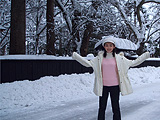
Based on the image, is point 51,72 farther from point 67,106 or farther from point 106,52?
point 106,52

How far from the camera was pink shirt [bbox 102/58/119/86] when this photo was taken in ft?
11.2

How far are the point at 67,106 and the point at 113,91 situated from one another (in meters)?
2.08

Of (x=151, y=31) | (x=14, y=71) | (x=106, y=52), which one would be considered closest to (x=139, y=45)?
(x=151, y=31)

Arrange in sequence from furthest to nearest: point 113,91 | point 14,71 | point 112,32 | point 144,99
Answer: point 112,32 → point 14,71 → point 144,99 → point 113,91

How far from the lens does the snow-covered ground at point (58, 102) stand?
4.33 metres

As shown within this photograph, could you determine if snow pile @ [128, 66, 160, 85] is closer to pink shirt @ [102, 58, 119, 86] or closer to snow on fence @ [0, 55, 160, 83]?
snow on fence @ [0, 55, 160, 83]

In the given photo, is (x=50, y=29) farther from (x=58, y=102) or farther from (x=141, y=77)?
(x=58, y=102)

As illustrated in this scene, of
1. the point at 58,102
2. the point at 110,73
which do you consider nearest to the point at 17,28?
the point at 58,102

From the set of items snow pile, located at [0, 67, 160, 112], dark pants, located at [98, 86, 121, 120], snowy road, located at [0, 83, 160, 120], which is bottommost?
snowy road, located at [0, 83, 160, 120]

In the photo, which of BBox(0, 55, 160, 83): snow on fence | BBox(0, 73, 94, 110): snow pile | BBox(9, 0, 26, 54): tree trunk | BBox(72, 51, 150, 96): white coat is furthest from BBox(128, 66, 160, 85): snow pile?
BBox(72, 51, 150, 96): white coat

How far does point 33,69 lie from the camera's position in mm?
7582

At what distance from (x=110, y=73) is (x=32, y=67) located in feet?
15.8

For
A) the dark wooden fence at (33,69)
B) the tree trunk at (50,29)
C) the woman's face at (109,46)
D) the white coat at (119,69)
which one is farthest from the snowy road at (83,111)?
the tree trunk at (50,29)

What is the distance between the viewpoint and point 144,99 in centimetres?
600
